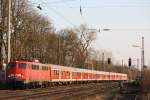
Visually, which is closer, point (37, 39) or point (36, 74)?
point (36, 74)

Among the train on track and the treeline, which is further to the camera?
the treeline

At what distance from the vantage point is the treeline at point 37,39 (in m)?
63.6

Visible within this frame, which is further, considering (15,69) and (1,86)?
(1,86)

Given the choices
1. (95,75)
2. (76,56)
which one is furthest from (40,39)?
(76,56)

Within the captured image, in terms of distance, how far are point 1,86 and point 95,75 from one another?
45.0m

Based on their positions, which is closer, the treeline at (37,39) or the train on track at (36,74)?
the train on track at (36,74)

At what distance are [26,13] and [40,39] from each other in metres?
16.4

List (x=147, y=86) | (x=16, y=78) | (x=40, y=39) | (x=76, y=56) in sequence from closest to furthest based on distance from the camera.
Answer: (x=16, y=78) → (x=147, y=86) → (x=40, y=39) → (x=76, y=56)

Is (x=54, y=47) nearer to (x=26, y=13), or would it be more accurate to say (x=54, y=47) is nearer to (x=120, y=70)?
(x=26, y=13)

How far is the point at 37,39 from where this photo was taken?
78.7m

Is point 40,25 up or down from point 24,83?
up

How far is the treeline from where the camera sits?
63594 millimetres

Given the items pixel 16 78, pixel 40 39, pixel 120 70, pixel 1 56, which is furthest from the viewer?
pixel 120 70

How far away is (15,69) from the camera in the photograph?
41.6m
